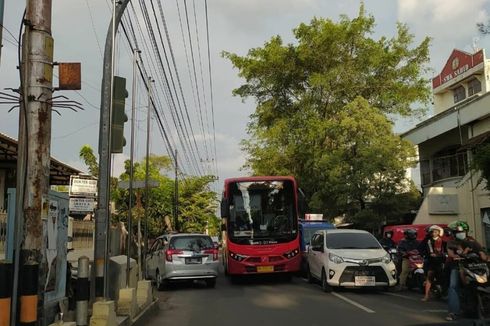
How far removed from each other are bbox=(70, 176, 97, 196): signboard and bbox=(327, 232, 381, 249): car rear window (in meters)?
6.43

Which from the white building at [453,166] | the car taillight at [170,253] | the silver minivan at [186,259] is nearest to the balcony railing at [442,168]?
the white building at [453,166]

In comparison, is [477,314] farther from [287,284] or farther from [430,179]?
[430,179]

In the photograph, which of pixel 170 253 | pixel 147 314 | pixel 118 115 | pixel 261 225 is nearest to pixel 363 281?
pixel 261 225

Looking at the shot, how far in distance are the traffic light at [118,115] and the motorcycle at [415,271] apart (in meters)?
8.28

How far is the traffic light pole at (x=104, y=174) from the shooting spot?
372 inches

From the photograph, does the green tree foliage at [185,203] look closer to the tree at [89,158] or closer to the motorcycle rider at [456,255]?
the tree at [89,158]

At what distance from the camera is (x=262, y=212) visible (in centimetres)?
1830

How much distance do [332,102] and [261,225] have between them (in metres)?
16.5

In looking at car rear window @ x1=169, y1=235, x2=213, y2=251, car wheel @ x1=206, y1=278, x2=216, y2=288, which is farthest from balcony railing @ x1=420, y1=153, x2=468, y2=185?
car rear window @ x1=169, y1=235, x2=213, y2=251

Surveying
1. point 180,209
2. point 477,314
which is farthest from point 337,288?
point 180,209

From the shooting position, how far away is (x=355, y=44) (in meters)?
32.9

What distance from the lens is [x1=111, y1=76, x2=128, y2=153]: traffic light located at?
32.9ft

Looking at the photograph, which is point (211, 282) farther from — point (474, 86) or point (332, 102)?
point (474, 86)

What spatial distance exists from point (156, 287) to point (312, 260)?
5.16 m
